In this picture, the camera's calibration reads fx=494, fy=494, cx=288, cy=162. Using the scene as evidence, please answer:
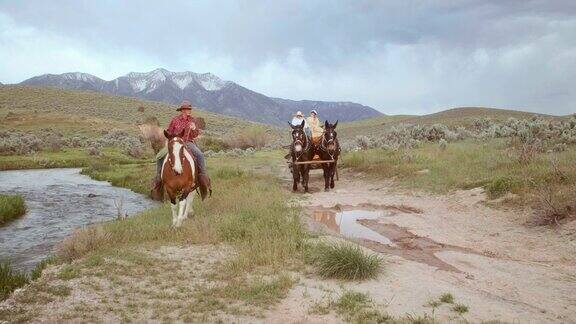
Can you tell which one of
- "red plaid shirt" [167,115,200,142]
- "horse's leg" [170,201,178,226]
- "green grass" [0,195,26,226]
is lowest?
"green grass" [0,195,26,226]

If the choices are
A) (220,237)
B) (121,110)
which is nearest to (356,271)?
(220,237)

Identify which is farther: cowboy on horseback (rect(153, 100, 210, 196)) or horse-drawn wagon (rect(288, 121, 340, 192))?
horse-drawn wagon (rect(288, 121, 340, 192))

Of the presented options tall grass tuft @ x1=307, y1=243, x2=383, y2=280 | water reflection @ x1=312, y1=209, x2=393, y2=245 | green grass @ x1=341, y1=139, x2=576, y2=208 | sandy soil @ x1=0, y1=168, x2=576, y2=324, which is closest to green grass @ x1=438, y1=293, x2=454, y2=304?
sandy soil @ x1=0, y1=168, x2=576, y2=324

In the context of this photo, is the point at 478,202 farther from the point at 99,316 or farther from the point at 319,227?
the point at 99,316

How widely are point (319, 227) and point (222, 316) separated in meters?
5.49

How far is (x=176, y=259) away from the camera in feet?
29.5

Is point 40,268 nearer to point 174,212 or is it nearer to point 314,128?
point 174,212

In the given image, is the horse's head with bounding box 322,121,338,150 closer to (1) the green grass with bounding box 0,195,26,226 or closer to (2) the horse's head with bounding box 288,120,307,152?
(2) the horse's head with bounding box 288,120,307,152

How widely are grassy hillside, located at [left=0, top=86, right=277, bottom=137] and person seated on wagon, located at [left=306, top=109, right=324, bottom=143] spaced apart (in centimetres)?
4567

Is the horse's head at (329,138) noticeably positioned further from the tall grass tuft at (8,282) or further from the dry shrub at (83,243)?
the tall grass tuft at (8,282)

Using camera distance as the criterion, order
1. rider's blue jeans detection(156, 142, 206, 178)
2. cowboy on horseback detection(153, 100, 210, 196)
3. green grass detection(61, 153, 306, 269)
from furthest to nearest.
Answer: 1. rider's blue jeans detection(156, 142, 206, 178)
2. cowboy on horseback detection(153, 100, 210, 196)
3. green grass detection(61, 153, 306, 269)

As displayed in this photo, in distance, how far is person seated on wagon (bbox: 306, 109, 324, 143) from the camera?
1870cm

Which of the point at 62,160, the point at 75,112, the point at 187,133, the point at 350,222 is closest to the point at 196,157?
the point at 187,133

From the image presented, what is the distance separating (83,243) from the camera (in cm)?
966
